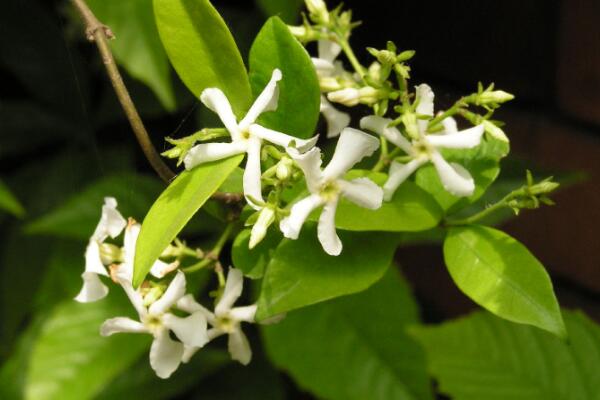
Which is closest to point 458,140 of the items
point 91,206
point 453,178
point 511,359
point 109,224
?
point 453,178

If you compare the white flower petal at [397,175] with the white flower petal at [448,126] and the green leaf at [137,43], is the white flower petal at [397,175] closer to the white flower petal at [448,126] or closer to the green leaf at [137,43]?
the white flower petal at [448,126]

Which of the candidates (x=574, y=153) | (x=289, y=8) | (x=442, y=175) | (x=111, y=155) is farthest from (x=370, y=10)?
(x=442, y=175)

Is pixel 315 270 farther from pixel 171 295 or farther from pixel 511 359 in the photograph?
pixel 511 359

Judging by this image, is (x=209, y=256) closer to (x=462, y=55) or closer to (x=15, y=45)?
(x=462, y=55)

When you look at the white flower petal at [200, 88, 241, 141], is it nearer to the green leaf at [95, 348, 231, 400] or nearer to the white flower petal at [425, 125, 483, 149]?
the white flower petal at [425, 125, 483, 149]

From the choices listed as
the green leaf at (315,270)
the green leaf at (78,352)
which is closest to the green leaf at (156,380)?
the green leaf at (78,352)
